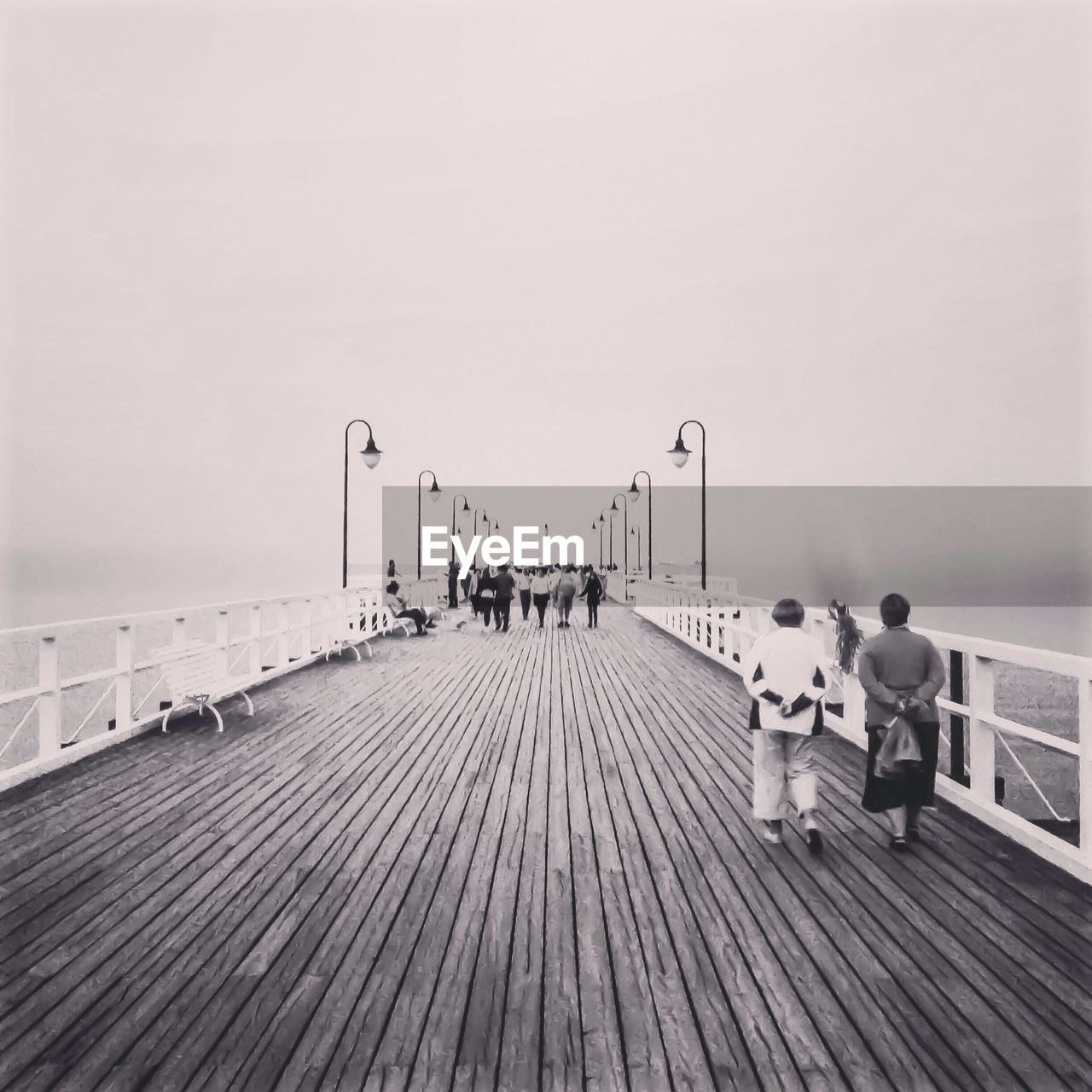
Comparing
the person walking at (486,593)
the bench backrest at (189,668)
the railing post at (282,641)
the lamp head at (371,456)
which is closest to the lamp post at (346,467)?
the lamp head at (371,456)

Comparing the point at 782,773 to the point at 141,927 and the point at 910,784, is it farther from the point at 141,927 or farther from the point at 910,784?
the point at 141,927

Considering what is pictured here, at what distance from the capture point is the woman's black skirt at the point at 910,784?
411cm

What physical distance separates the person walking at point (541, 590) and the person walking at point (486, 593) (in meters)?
1.03

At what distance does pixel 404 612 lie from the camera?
679 inches

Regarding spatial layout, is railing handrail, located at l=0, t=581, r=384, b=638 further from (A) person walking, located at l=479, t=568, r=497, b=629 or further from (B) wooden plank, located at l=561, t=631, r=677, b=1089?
(A) person walking, located at l=479, t=568, r=497, b=629

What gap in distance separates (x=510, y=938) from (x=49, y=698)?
4.37m

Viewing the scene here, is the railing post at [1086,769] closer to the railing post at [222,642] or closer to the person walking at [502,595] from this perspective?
the railing post at [222,642]

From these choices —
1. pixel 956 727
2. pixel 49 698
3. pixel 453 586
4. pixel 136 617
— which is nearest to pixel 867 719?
pixel 956 727

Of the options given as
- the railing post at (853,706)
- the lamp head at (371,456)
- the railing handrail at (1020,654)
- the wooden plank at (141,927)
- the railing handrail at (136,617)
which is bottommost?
the wooden plank at (141,927)

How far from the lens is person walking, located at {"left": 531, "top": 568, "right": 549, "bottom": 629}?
60.5 feet

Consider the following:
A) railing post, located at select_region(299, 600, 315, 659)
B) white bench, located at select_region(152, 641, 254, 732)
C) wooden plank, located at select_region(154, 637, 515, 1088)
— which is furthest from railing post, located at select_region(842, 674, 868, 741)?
railing post, located at select_region(299, 600, 315, 659)

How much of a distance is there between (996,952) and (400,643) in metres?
13.8

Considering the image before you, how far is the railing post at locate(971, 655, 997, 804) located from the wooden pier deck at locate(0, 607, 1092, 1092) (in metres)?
0.24

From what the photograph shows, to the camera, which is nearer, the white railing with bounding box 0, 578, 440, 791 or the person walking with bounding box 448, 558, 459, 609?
the white railing with bounding box 0, 578, 440, 791
